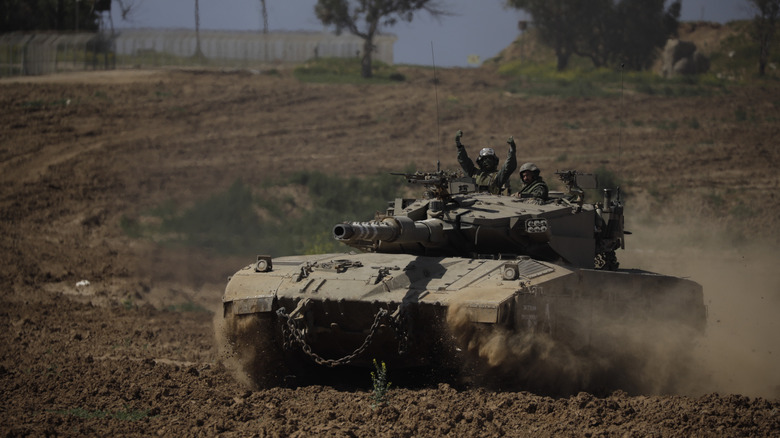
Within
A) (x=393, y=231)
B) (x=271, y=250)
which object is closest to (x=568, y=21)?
(x=271, y=250)

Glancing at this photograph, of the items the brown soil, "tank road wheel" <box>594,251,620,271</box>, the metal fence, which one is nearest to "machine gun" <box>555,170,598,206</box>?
"tank road wheel" <box>594,251,620,271</box>

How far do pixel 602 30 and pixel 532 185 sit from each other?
122 feet

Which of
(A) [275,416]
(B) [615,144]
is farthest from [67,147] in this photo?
(A) [275,416]

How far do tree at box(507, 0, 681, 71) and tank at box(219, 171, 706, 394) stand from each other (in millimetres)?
37216

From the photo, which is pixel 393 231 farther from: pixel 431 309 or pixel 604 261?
pixel 604 261

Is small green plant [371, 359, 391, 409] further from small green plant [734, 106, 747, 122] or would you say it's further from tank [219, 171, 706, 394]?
small green plant [734, 106, 747, 122]

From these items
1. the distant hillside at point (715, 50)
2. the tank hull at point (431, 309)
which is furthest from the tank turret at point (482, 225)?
the distant hillside at point (715, 50)

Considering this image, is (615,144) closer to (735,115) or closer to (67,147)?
(735,115)

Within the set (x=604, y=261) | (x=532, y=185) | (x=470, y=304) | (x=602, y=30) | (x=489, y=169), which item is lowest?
(x=604, y=261)

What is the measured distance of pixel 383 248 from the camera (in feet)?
46.1

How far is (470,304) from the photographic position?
11.4 m

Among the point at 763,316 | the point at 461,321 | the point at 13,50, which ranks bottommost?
the point at 763,316

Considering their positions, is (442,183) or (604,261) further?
(604,261)

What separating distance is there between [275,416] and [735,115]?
3110 cm
